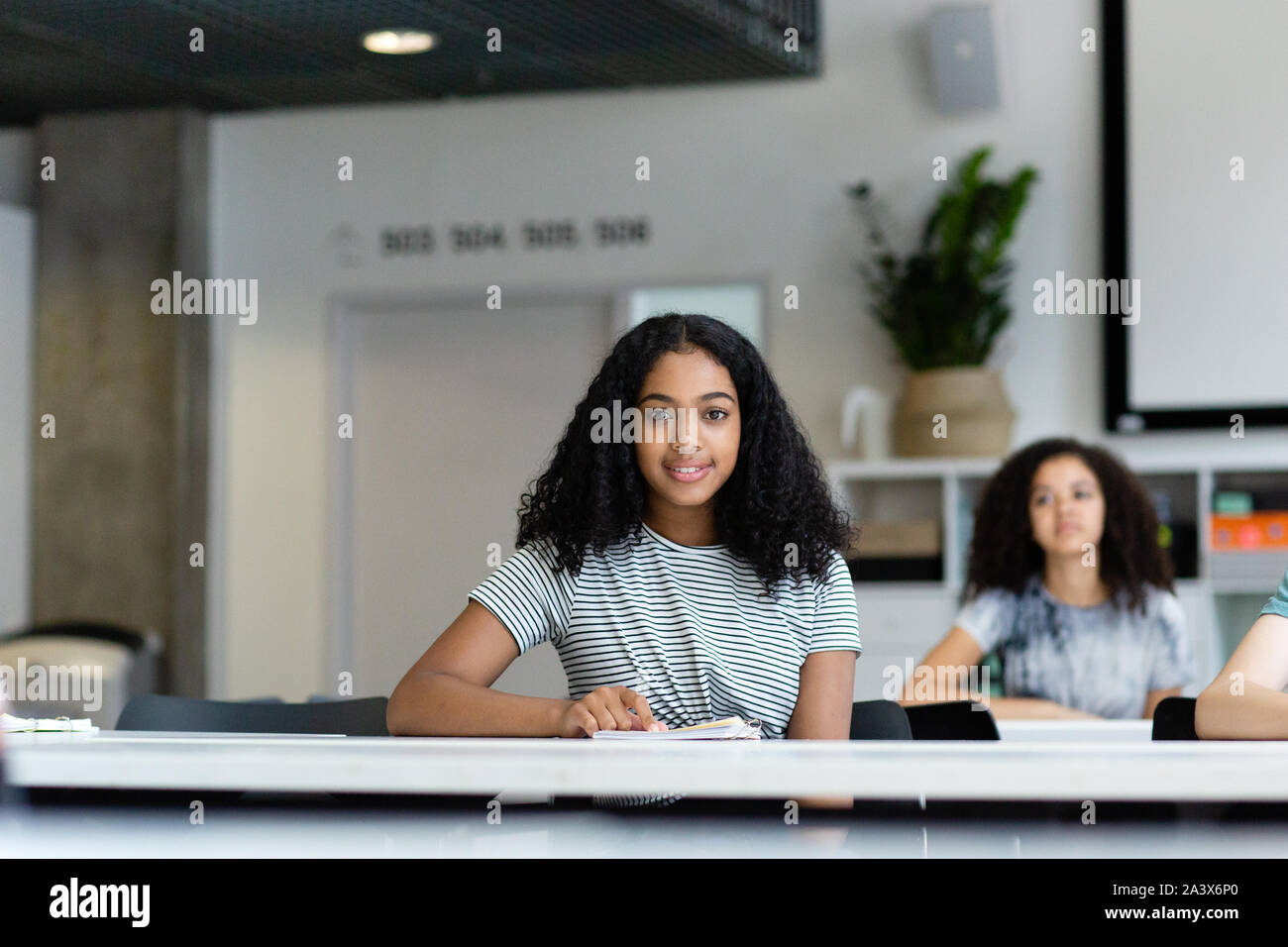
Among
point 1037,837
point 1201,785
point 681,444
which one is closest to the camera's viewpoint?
point 1201,785

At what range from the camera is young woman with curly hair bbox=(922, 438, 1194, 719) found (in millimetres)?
3441

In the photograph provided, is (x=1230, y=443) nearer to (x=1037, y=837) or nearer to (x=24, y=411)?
(x=1037, y=837)

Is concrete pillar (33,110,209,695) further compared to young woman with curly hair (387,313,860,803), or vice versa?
concrete pillar (33,110,209,695)

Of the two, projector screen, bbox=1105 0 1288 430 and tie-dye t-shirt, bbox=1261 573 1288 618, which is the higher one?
projector screen, bbox=1105 0 1288 430

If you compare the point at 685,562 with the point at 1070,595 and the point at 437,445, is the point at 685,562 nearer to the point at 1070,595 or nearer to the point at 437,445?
the point at 1070,595

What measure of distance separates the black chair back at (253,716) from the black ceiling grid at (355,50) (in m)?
2.90

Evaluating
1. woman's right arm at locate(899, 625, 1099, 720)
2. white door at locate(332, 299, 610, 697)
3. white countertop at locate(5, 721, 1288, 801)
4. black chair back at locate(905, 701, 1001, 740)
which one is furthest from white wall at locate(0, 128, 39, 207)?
white countertop at locate(5, 721, 1288, 801)

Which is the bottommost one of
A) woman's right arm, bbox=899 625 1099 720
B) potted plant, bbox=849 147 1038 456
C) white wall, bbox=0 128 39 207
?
woman's right arm, bbox=899 625 1099 720

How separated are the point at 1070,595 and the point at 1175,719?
1478 millimetres

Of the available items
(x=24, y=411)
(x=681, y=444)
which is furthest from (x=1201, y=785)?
(x=24, y=411)

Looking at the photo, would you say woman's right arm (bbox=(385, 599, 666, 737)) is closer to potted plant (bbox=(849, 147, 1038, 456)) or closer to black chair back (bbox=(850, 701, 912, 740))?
black chair back (bbox=(850, 701, 912, 740))

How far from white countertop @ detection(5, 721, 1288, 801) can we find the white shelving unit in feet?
11.3

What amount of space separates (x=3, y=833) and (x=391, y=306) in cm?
486

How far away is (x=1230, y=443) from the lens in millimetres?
5262
